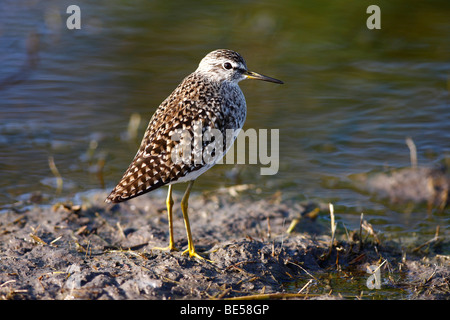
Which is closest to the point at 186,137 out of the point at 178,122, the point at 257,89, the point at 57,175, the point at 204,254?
the point at 178,122

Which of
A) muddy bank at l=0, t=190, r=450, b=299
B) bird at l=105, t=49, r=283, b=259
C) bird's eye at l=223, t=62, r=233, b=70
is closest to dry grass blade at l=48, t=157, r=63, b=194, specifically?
muddy bank at l=0, t=190, r=450, b=299

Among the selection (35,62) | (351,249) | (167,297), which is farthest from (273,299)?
(35,62)

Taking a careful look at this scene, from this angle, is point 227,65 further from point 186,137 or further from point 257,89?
point 257,89

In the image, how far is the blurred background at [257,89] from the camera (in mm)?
8422

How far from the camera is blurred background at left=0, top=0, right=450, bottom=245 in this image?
8.42m

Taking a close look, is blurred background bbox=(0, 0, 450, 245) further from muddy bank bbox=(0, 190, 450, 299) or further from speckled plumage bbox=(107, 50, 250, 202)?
speckled plumage bbox=(107, 50, 250, 202)

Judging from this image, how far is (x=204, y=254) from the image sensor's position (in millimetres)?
6027

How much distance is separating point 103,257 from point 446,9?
9769 mm

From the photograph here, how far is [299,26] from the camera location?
1230 cm

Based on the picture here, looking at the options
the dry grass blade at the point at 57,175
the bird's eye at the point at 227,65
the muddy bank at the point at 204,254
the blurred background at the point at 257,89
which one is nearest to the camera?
the muddy bank at the point at 204,254

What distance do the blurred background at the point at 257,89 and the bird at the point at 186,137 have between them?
2075mm

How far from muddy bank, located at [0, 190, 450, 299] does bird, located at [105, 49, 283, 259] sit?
49 centimetres

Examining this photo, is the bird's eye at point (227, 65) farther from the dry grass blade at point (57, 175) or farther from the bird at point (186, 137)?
the dry grass blade at point (57, 175)

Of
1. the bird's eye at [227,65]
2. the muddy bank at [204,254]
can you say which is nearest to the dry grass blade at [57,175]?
the muddy bank at [204,254]
